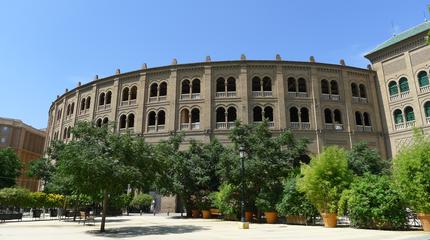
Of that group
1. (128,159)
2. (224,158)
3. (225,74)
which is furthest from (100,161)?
(225,74)

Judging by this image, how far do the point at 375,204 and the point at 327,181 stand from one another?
2766 millimetres

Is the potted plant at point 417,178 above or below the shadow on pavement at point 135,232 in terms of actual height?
above

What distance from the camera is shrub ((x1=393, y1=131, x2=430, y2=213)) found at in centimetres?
1383

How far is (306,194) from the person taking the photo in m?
18.5

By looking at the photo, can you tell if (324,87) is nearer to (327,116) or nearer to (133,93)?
(327,116)

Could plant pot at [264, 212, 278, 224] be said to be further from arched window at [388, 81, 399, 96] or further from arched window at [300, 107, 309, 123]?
arched window at [388, 81, 399, 96]

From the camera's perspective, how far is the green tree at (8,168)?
37312mm

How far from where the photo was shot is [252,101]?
33.9 m

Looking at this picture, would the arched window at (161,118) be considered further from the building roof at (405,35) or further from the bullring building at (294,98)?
the building roof at (405,35)

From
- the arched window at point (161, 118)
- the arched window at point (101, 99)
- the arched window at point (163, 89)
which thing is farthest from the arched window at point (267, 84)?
the arched window at point (101, 99)

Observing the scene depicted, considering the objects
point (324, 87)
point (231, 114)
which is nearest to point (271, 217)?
point (231, 114)

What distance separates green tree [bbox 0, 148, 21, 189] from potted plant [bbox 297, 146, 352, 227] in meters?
33.1

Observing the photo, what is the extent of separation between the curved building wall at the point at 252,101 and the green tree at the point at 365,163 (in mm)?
5134

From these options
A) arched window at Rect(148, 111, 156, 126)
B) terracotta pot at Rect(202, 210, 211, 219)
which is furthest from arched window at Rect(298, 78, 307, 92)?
terracotta pot at Rect(202, 210, 211, 219)
